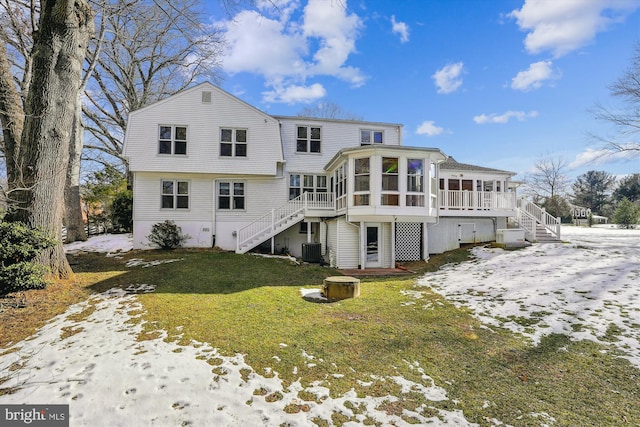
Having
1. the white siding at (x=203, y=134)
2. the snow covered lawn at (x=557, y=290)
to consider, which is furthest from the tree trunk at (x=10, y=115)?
the snow covered lawn at (x=557, y=290)

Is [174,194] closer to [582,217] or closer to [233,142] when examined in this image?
[233,142]

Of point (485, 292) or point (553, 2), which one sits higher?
point (553, 2)

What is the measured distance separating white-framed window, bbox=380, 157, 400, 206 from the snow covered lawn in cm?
330

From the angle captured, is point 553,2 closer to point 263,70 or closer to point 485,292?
point 485,292

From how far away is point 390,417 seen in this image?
11.8 ft

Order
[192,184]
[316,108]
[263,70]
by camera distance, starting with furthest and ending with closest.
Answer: [316,108] → [192,184] → [263,70]

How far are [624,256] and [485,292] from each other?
7.15 metres

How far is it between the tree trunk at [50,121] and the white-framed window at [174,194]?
7287 millimetres

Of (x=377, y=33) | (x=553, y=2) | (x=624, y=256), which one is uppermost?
(x=377, y=33)

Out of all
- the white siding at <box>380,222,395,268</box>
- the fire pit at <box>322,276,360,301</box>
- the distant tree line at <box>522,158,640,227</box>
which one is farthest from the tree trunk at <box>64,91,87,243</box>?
the distant tree line at <box>522,158,640,227</box>

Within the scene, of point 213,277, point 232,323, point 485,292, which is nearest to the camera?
point 232,323

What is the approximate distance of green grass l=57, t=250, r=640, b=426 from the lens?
154 inches

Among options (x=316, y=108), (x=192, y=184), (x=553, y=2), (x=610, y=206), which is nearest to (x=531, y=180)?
(x=610, y=206)

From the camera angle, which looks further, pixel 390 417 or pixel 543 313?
pixel 543 313
